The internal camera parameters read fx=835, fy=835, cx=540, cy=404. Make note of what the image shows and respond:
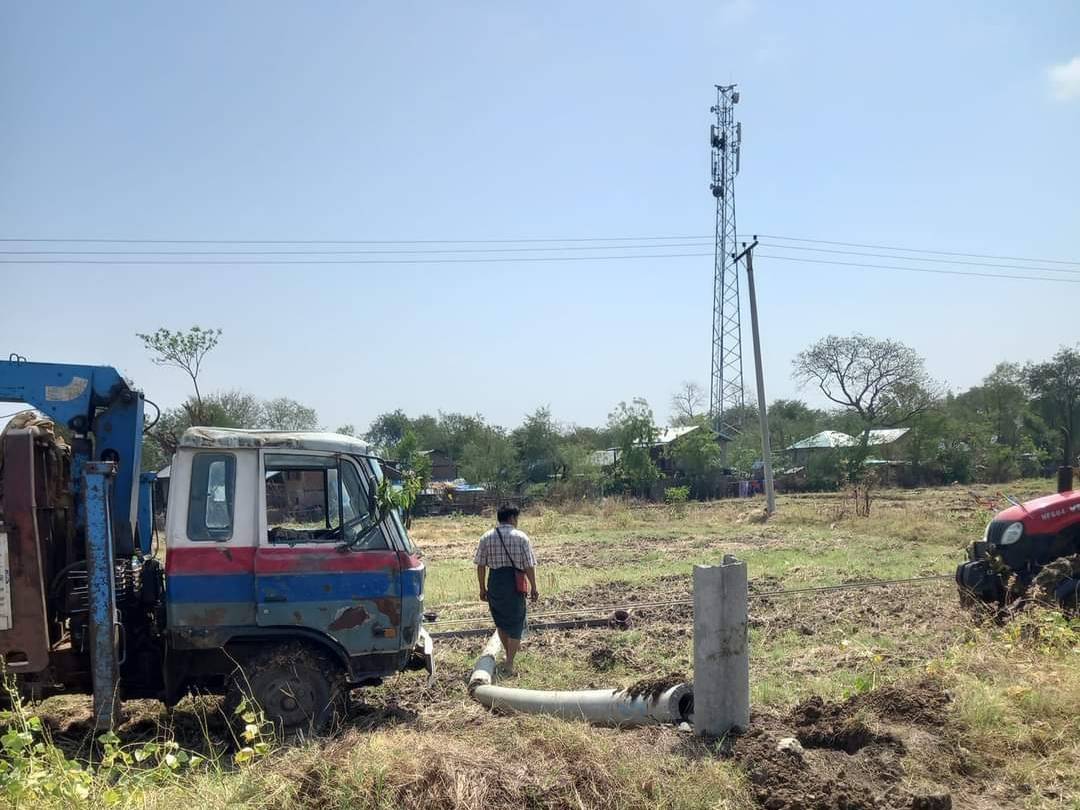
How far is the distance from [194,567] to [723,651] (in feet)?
12.3

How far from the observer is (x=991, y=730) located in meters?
4.93

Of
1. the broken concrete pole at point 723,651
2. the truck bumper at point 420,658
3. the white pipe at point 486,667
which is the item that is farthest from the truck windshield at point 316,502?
the broken concrete pole at point 723,651

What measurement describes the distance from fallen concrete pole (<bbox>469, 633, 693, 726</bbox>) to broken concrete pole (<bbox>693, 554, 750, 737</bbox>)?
0.46 m

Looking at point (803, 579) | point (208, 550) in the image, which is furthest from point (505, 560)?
point (803, 579)

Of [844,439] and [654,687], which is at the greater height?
[844,439]

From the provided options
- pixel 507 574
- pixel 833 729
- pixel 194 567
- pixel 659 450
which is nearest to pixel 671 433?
pixel 659 450

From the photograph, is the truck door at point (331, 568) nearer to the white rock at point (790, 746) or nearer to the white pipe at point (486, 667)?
the white pipe at point (486, 667)

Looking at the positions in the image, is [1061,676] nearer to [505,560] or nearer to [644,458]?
[505,560]

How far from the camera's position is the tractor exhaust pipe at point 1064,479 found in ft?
27.8

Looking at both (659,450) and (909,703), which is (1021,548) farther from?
(659,450)

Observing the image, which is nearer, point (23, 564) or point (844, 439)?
point (23, 564)

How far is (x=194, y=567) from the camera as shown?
19.8ft

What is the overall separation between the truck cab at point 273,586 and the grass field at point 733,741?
55 cm

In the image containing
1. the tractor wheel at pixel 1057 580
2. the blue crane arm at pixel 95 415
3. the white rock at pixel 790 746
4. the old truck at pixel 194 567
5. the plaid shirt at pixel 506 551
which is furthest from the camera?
the plaid shirt at pixel 506 551
